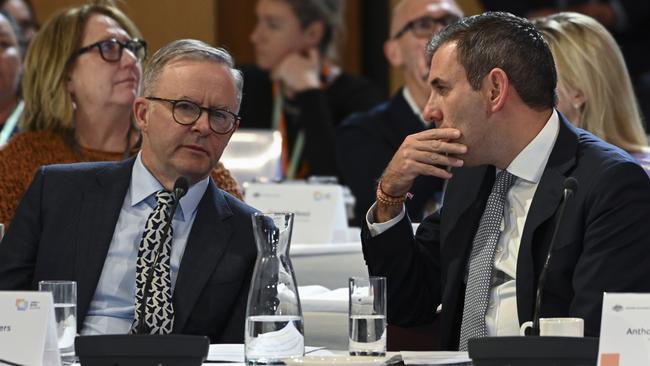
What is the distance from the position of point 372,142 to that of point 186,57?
1959 mm

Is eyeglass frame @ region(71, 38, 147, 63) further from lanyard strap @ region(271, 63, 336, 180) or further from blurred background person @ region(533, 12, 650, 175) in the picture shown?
lanyard strap @ region(271, 63, 336, 180)

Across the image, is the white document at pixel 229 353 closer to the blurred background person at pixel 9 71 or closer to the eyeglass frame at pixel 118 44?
the eyeglass frame at pixel 118 44

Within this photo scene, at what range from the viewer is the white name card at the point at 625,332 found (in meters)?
1.92

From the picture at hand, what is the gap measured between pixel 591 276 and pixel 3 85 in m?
3.11

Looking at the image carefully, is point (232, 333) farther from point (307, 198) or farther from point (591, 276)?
point (307, 198)

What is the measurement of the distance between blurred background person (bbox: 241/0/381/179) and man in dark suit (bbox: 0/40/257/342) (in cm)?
288

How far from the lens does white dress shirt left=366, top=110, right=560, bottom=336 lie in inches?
102

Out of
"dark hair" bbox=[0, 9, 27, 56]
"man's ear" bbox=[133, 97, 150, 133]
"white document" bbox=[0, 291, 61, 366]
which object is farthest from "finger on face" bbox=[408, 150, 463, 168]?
"dark hair" bbox=[0, 9, 27, 56]

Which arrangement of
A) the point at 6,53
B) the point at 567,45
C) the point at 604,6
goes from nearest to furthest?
the point at 567,45 < the point at 6,53 < the point at 604,6

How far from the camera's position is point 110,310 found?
2699 mm

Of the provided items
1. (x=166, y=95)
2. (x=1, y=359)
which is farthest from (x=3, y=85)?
(x=1, y=359)

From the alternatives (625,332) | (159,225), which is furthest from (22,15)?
(625,332)

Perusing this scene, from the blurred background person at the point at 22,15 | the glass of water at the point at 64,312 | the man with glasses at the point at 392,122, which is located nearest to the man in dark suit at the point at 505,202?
the glass of water at the point at 64,312

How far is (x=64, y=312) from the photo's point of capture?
219 cm
